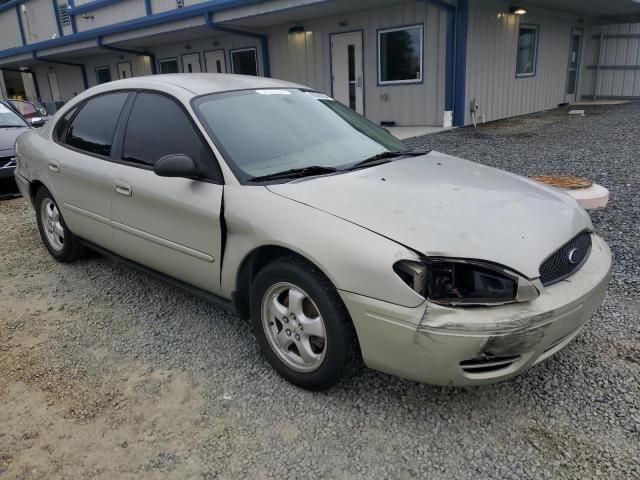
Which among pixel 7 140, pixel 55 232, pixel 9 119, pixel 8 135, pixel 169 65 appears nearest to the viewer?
pixel 55 232

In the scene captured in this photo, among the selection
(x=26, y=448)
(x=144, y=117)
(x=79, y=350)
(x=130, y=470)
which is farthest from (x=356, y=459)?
(x=144, y=117)

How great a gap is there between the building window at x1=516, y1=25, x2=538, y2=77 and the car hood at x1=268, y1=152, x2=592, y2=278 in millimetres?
12278

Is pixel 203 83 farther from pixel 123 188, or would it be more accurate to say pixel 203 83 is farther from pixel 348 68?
pixel 348 68

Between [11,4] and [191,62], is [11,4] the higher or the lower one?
the higher one

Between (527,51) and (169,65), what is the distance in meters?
11.7

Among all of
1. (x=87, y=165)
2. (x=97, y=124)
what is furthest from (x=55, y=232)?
(x=97, y=124)

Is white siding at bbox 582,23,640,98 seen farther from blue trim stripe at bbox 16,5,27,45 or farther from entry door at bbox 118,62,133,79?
blue trim stripe at bbox 16,5,27,45

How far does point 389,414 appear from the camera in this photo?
2492mm

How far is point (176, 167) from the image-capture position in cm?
283

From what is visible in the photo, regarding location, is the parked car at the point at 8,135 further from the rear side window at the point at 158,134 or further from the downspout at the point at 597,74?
the downspout at the point at 597,74

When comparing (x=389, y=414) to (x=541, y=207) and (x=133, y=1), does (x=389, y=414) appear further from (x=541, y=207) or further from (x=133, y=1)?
(x=133, y=1)

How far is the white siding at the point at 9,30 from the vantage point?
2186cm

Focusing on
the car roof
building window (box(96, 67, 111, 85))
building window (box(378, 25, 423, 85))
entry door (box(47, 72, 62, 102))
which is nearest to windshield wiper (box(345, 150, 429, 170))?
the car roof

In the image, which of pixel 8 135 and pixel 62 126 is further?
pixel 8 135
